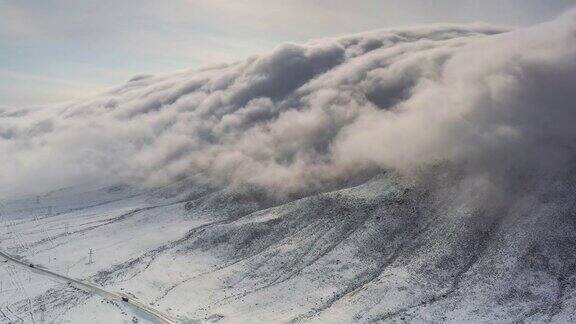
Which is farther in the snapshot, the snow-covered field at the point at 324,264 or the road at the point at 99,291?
the road at the point at 99,291

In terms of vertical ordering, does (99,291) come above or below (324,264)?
below

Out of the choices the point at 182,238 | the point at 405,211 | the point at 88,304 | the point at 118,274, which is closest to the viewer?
the point at 88,304

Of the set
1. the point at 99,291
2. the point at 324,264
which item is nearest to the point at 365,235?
the point at 324,264

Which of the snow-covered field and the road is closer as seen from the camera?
the snow-covered field

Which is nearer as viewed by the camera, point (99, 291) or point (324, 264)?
point (99, 291)

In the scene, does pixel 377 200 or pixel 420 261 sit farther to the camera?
pixel 377 200

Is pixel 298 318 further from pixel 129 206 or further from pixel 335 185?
pixel 129 206

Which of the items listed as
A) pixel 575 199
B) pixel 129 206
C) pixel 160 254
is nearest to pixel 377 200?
pixel 575 199

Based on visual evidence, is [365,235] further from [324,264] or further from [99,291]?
[99,291]
